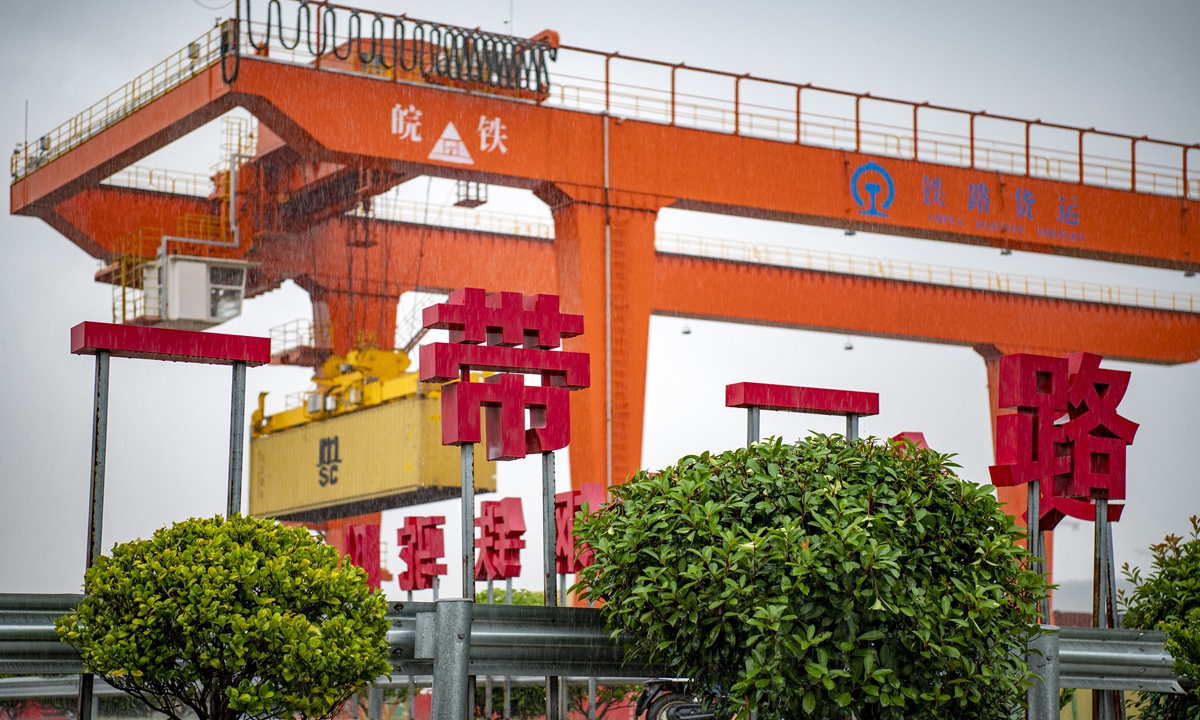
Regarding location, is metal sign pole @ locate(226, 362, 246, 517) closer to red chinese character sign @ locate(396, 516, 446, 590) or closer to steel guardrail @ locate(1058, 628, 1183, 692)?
steel guardrail @ locate(1058, 628, 1183, 692)

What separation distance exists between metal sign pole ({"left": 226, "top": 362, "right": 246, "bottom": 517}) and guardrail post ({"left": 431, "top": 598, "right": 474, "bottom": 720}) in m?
1.11

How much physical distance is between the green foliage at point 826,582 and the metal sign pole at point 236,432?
1.55 meters

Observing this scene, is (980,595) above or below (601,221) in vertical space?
below

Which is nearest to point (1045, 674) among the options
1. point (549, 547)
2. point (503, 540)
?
point (549, 547)

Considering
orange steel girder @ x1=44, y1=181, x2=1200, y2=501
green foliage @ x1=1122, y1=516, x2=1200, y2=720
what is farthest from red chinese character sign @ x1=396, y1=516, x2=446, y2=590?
green foliage @ x1=1122, y1=516, x2=1200, y2=720

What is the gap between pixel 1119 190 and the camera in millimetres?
20734

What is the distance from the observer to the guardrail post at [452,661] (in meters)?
5.38

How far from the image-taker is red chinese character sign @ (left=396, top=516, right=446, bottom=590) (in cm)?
1611

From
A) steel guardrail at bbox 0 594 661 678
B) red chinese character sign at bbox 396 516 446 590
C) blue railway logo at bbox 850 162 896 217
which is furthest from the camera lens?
blue railway logo at bbox 850 162 896 217

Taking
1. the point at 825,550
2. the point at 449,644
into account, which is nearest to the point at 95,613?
the point at 449,644

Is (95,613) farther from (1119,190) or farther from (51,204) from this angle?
(1119,190)

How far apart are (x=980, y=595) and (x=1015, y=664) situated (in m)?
0.46

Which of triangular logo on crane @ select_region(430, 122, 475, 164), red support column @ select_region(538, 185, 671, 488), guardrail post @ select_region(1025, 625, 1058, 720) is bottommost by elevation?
guardrail post @ select_region(1025, 625, 1058, 720)

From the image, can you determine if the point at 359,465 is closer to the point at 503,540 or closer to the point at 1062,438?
the point at 503,540
